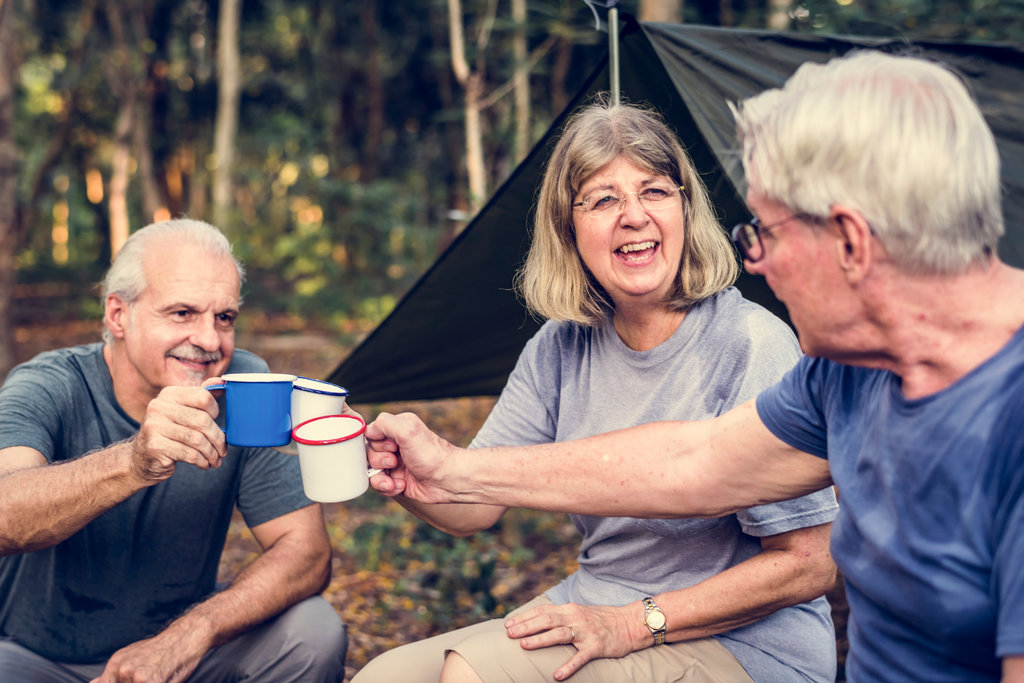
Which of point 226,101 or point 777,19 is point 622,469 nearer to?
point 777,19

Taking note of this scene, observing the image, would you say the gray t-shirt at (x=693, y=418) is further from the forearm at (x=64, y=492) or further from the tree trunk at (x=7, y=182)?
the tree trunk at (x=7, y=182)

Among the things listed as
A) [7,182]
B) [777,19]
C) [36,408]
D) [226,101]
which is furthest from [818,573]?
[226,101]

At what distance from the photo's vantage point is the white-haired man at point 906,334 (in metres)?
1.12

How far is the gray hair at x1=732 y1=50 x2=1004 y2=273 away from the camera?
3.68ft

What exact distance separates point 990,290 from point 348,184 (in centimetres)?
1001

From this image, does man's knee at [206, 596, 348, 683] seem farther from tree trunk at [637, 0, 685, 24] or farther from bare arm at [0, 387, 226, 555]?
tree trunk at [637, 0, 685, 24]

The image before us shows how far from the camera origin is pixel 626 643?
1.82 metres

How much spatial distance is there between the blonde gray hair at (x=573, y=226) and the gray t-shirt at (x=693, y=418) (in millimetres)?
A: 64

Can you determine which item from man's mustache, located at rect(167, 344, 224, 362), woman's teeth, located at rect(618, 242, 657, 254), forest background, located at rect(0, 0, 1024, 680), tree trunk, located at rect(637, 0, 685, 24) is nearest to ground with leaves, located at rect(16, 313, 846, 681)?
forest background, located at rect(0, 0, 1024, 680)

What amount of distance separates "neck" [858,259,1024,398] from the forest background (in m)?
1.72

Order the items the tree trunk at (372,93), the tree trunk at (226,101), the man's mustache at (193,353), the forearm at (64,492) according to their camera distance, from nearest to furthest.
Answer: the forearm at (64,492) < the man's mustache at (193,353) < the tree trunk at (372,93) < the tree trunk at (226,101)

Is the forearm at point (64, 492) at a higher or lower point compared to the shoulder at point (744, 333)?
lower

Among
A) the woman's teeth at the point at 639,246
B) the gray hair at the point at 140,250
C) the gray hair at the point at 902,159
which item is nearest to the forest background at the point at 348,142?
the gray hair at the point at 140,250

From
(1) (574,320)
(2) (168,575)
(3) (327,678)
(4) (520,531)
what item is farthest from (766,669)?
(4) (520,531)
